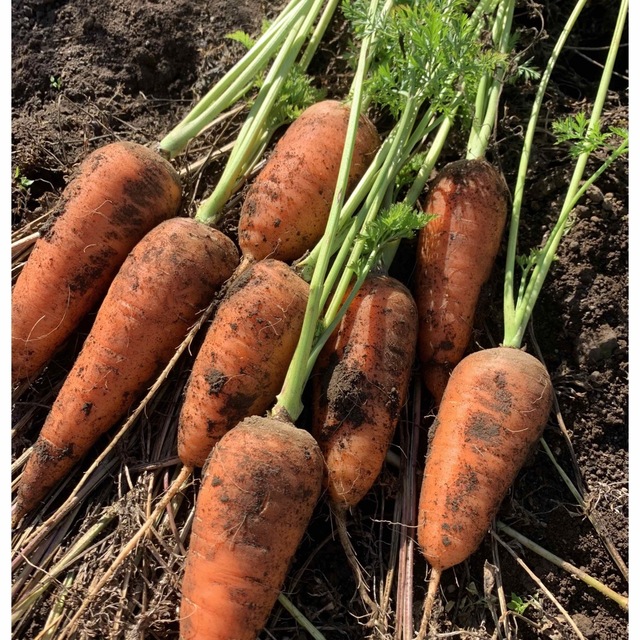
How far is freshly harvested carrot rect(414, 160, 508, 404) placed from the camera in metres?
2.20

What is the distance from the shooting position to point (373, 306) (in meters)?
2.08

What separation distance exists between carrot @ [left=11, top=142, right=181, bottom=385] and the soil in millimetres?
174

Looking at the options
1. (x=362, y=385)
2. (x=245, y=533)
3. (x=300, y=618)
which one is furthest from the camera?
(x=362, y=385)

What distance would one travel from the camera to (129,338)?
217 centimetres

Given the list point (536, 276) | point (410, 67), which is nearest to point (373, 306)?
point (536, 276)

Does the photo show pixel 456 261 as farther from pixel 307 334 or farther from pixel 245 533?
pixel 245 533

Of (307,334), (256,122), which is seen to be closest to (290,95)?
(256,122)

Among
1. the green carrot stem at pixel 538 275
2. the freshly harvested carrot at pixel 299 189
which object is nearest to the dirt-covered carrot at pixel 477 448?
the green carrot stem at pixel 538 275

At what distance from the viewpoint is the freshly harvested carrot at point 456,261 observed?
2.20 metres

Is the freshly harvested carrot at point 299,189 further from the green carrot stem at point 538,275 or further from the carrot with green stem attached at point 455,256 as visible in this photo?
the green carrot stem at point 538,275

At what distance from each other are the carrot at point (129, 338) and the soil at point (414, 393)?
0.46ft

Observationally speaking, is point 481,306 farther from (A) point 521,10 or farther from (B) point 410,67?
(A) point 521,10

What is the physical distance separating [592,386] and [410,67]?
135 cm

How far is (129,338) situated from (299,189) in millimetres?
836
